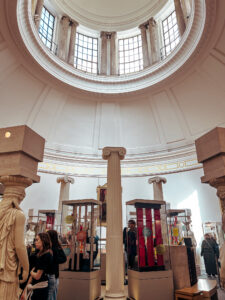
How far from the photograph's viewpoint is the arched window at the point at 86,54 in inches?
575

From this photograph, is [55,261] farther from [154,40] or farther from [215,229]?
[154,40]

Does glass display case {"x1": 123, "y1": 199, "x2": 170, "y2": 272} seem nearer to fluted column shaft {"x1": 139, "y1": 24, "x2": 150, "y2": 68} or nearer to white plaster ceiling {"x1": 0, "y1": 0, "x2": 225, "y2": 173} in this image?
white plaster ceiling {"x1": 0, "y1": 0, "x2": 225, "y2": 173}

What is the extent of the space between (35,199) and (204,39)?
11.4 metres

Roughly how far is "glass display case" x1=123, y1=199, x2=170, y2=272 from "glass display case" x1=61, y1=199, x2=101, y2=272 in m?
1.01

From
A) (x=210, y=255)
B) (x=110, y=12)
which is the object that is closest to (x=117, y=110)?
(x=110, y=12)

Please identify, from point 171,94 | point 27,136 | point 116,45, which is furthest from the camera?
point 116,45

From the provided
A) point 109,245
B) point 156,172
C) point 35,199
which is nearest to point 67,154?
point 35,199

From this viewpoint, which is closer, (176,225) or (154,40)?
(176,225)

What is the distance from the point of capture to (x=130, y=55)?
15.0 metres

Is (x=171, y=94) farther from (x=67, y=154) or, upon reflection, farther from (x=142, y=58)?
(x=67, y=154)

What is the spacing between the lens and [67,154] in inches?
546

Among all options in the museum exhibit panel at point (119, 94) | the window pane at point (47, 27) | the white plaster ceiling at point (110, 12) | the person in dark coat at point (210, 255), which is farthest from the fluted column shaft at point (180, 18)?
the person in dark coat at point (210, 255)

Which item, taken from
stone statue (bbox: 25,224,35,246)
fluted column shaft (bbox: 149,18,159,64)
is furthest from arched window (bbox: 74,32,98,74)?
stone statue (bbox: 25,224,35,246)

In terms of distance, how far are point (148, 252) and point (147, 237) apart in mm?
349
